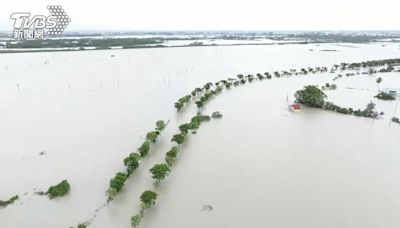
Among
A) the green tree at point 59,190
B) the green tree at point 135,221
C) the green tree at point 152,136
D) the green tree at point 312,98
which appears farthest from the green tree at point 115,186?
the green tree at point 312,98

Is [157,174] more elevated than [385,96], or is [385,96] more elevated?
[385,96]

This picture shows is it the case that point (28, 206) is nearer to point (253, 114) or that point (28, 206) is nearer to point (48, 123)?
point (48, 123)

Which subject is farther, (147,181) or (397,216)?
(147,181)

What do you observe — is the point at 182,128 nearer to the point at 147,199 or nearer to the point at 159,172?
the point at 159,172

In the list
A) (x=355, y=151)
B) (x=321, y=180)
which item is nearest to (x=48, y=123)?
(x=321, y=180)

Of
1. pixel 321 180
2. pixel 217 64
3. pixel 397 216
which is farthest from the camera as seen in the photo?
pixel 217 64

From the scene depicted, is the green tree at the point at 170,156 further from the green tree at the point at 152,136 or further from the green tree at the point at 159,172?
the green tree at the point at 152,136

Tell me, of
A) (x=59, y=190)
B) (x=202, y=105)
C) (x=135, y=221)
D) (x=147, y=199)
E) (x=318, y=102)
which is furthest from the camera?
(x=202, y=105)

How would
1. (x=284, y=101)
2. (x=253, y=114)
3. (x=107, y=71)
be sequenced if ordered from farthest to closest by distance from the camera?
(x=107, y=71) → (x=284, y=101) → (x=253, y=114)

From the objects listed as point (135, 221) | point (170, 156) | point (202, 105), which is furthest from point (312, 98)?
point (135, 221)
